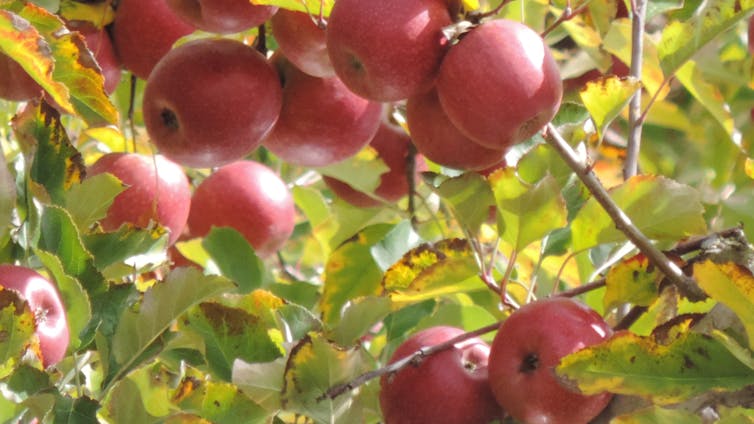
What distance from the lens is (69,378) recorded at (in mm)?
1169

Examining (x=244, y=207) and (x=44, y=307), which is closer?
(x=44, y=307)

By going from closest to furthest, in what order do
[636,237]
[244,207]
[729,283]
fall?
1. [729,283]
2. [636,237]
3. [244,207]

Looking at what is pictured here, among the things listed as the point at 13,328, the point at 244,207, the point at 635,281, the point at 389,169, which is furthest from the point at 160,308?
the point at 244,207

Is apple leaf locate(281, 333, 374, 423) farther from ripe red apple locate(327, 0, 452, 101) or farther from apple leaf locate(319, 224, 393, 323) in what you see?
apple leaf locate(319, 224, 393, 323)

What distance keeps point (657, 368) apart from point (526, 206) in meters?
0.20

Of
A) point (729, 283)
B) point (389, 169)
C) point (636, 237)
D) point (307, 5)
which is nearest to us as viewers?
point (729, 283)

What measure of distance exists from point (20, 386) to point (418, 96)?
431mm

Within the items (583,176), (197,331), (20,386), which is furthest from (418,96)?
(20,386)

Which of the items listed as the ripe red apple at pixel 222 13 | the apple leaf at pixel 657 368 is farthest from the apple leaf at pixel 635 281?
the ripe red apple at pixel 222 13

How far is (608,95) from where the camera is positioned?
105 centimetres

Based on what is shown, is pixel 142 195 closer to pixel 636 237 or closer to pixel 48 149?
pixel 48 149

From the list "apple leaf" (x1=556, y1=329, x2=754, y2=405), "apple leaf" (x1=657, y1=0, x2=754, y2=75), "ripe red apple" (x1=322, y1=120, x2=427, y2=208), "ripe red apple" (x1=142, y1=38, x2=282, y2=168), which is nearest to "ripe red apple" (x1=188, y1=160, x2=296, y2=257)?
"ripe red apple" (x1=322, y1=120, x2=427, y2=208)

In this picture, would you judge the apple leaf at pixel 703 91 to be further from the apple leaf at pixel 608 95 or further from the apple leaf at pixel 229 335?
the apple leaf at pixel 229 335

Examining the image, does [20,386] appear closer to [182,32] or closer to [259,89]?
[259,89]
